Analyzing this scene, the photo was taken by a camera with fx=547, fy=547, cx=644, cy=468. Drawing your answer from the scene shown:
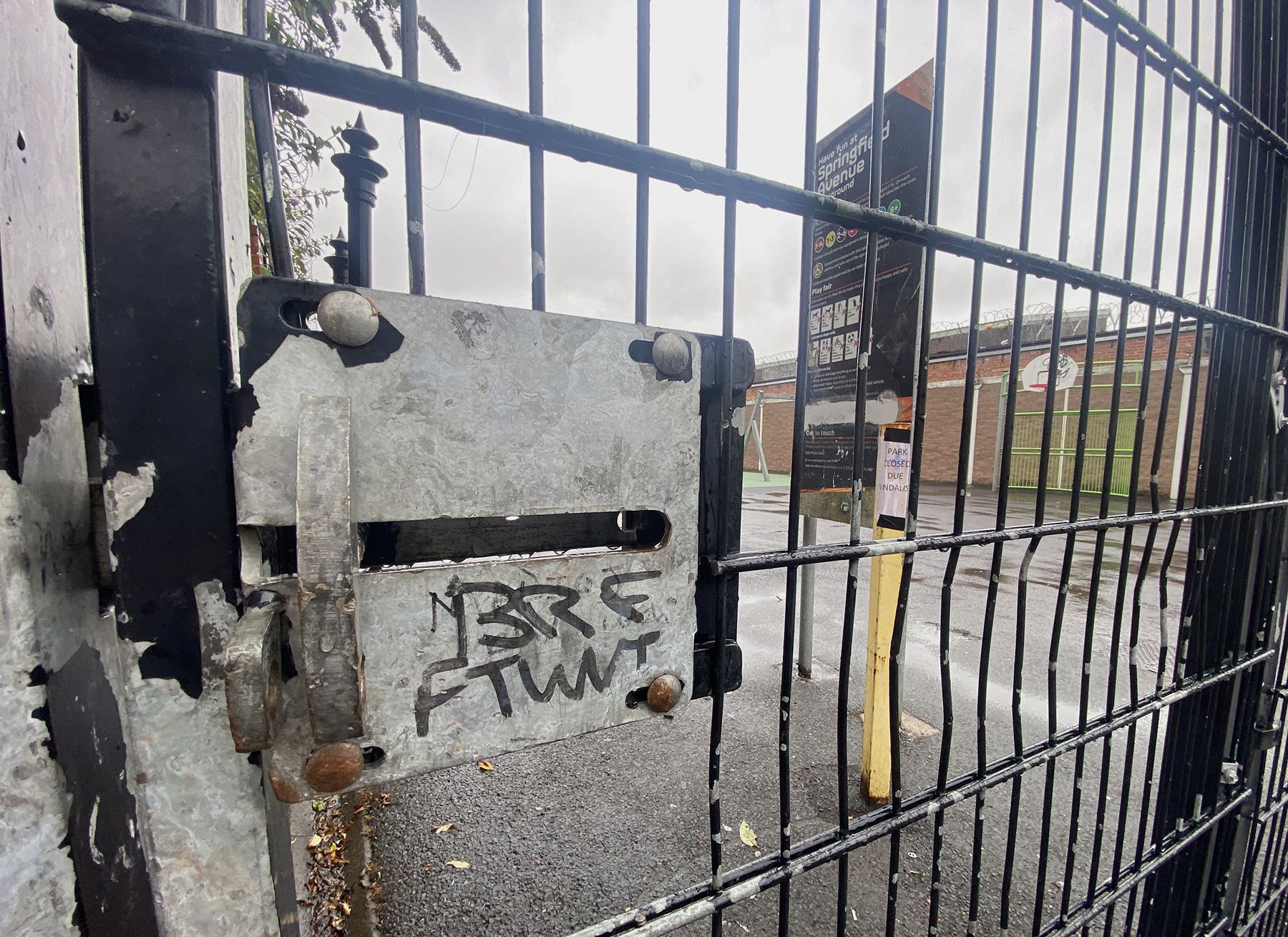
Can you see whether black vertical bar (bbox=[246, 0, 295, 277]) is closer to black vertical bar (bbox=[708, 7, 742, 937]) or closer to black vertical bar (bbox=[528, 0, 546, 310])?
black vertical bar (bbox=[528, 0, 546, 310])

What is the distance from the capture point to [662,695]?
27.3 inches

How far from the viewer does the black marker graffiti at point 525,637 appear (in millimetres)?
582

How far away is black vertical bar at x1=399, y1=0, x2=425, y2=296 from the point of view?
577 mm

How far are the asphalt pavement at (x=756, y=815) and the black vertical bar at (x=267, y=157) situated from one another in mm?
1276

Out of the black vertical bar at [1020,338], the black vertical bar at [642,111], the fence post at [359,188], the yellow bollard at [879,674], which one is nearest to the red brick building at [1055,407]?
the yellow bollard at [879,674]

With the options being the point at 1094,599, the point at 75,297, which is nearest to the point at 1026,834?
the point at 1094,599

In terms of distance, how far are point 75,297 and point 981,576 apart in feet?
22.1

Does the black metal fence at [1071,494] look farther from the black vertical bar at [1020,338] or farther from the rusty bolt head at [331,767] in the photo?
the rusty bolt head at [331,767]

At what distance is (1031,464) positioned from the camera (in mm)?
13586

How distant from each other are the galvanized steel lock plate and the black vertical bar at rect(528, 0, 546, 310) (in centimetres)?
8

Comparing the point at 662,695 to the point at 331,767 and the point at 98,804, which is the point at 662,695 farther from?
the point at 98,804

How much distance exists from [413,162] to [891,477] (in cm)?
204

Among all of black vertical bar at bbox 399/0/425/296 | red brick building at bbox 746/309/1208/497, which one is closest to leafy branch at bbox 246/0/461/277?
black vertical bar at bbox 399/0/425/296

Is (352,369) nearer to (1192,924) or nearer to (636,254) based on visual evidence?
(636,254)
